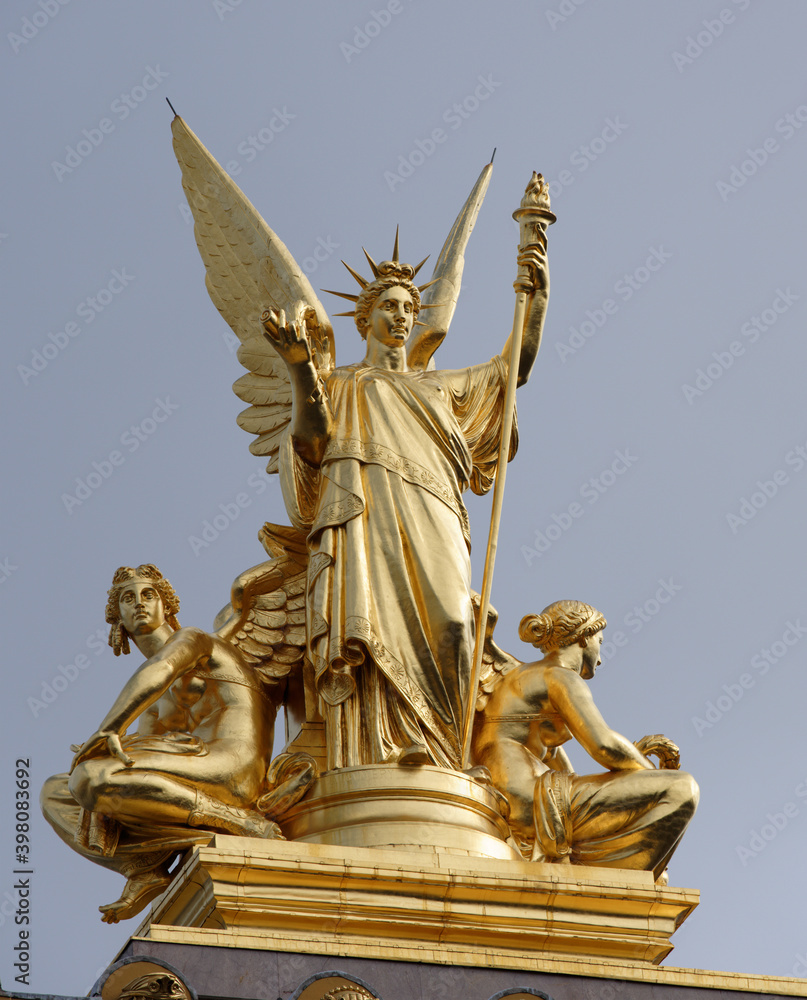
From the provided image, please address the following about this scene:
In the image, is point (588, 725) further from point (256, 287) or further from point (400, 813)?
point (256, 287)

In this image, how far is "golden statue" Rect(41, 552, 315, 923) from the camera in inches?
511

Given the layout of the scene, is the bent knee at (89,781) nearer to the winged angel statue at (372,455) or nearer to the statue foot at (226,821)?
the statue foot at (226,821)

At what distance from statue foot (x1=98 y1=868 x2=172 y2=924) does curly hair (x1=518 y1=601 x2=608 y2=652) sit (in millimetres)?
3538

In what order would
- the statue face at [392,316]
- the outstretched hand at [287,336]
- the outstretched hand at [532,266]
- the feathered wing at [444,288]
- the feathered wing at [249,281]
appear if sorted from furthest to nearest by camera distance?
the feathered wing at [444,288]
the feathered wing at [249,281]
the statue face at [392,316]
the outstretched hand at [532,266]
the outstretched hand at [287,336]

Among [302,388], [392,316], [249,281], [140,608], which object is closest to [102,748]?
[140,608]

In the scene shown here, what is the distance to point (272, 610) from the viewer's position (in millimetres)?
14875

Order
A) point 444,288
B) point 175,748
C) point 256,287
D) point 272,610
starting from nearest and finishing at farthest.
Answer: point 175,748
point 272,610
point 256,287
point 444,288

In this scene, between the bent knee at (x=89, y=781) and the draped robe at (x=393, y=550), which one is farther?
the draped robe at (x=393, y=550)

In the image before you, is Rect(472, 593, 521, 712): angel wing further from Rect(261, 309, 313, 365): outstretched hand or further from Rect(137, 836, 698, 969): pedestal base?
Rect(261, 309, 313, 365): outstretched hand

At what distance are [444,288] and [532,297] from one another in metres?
1.89

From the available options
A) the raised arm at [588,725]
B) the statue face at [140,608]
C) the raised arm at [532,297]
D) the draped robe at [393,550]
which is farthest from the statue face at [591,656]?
the statue face at [140,608]

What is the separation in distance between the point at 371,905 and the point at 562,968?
1.37 metres

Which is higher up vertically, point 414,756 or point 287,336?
point 287,336

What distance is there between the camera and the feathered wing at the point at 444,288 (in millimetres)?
16828
